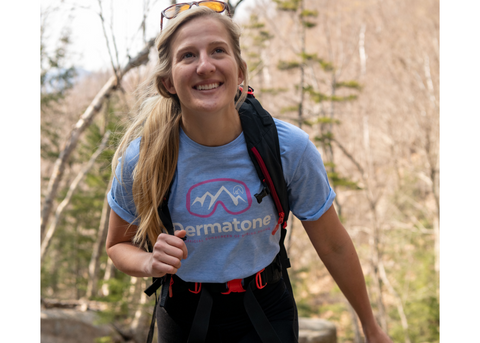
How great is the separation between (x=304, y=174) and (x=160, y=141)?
595 mm

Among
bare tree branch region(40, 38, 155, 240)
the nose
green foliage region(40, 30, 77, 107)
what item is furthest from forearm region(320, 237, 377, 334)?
green foliage region(40, 30, 77, 107)

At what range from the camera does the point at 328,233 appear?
170cm

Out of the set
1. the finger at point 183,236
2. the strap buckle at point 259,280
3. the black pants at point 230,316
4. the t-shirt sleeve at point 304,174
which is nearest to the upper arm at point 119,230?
the black pants at point 230,316

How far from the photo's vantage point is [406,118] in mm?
18266

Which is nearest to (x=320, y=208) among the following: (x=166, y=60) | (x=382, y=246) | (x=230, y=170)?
(x=230, y=170)

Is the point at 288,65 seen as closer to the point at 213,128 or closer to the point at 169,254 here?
Result: the point at 213,128

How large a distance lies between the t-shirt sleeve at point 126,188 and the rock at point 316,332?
6.78 metres

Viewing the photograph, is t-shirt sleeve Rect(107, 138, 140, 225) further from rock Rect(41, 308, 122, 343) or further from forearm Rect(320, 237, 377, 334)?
rock Rect(41, 308, 122, 343)

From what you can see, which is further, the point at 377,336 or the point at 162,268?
the point at 377,336

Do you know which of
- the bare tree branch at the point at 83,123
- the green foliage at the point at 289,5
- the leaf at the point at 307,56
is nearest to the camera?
the bare tree branch at the point at 83,123

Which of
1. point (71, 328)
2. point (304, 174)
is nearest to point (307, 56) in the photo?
point (71, 328)

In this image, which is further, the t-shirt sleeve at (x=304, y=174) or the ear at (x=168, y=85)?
the ear at (x=168, y=85)

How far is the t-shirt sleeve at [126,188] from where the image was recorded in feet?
5.41

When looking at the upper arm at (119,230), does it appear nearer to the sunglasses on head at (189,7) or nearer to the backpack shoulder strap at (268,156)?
the backpack shoulder strap at (268,156)
